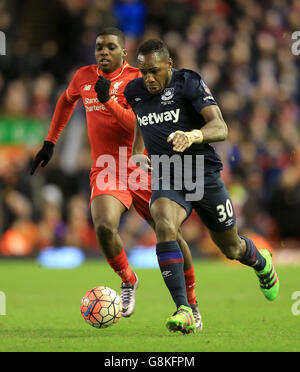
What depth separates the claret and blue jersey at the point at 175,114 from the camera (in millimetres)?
7113

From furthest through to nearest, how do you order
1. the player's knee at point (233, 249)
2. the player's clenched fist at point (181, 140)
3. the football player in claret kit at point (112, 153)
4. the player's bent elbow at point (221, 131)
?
the football player in claret kit at point (112, 153), the player's knee at point (233, 249), the player's bent elbow at point (221, 131), the player's clenched fist at point (181, 140)

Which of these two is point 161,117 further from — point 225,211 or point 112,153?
point 112,153

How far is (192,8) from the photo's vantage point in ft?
67.1

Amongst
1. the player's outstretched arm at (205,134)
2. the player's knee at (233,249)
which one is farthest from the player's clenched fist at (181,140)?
the player's knee at (233,249)

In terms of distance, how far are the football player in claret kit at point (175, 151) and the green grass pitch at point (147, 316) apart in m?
0.55

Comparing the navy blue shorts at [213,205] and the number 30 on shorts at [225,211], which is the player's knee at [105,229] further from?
the number 30 on shorts at [225,211]

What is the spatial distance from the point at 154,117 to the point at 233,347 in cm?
214

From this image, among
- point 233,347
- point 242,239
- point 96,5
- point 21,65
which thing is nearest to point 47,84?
point 21,65

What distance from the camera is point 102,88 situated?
7789 mm

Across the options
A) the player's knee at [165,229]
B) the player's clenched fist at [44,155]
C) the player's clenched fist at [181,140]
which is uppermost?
the player's clenched fist at [44,155]

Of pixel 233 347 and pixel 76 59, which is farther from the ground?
pixel 76 59

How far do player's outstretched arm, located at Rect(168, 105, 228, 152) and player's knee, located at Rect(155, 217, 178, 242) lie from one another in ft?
2.16
